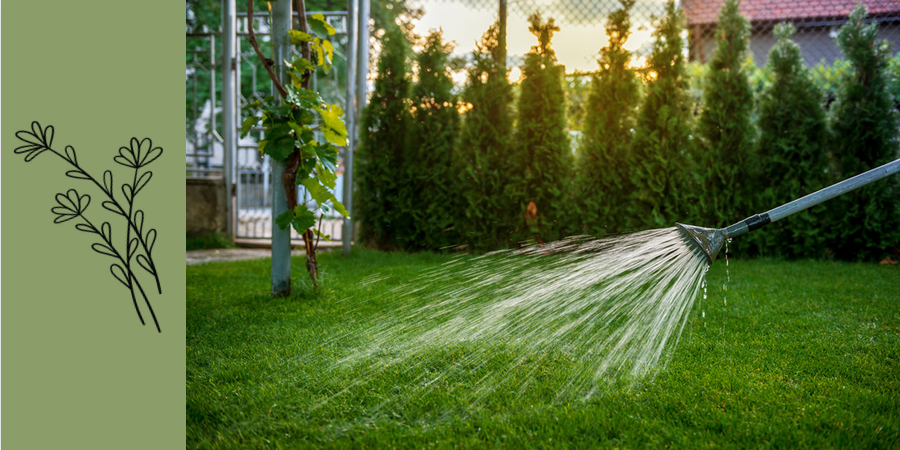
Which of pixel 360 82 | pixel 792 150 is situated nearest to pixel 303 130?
pixel 360 82

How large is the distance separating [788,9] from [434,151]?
5.17 m

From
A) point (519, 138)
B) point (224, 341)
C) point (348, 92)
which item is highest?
point (348, 92)

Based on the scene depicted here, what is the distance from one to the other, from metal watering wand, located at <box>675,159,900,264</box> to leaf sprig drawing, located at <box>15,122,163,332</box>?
2.05m

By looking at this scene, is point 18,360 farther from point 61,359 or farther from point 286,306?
point 286,306

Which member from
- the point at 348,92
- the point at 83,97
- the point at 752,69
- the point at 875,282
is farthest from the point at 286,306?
the point at 752,69

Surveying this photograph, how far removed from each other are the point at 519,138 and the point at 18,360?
512 centimetres

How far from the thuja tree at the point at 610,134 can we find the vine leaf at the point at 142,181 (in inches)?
188

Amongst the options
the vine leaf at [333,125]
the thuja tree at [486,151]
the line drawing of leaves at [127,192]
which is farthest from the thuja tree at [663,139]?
the line drawing of leaves at [127,192]

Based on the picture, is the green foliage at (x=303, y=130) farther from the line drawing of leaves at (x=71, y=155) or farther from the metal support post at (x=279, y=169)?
the line drawing of leaves at (x=71, y=155)

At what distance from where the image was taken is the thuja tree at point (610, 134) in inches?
237

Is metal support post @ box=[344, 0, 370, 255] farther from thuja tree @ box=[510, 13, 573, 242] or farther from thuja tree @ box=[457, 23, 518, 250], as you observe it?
thuja tree @ box=[510, 13, 573, 242]

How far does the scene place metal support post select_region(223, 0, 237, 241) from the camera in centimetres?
718

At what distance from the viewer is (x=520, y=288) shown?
4.04 meters

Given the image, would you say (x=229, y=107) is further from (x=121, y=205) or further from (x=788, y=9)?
(x=788, y=9)
